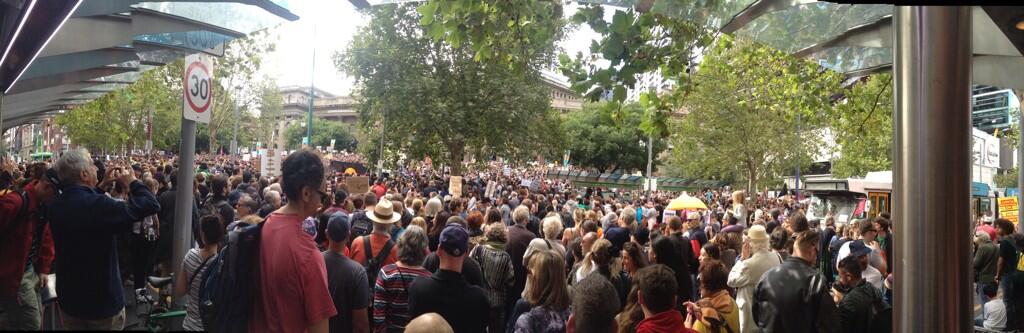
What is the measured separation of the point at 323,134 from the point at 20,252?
11858 centimetres

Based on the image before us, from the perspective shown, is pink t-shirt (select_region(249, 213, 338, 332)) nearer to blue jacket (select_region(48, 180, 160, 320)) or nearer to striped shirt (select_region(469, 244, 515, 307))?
blue jacket (select_region(48, 180, 160, 320))

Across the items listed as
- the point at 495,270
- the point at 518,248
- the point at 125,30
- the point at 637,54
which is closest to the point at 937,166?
the point at 637,54

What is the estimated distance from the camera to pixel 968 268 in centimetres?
279

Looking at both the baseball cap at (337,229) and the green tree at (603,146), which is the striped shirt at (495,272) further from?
the green tree at (603,146)

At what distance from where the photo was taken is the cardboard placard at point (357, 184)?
13.7 meters

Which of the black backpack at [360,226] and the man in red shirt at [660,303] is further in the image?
the black backpack at [360,226]

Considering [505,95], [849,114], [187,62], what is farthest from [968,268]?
[505,95]

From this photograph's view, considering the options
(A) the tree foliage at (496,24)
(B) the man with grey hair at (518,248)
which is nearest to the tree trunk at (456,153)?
(B) the man with grey hair at (518,248)

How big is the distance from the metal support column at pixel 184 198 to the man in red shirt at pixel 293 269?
2.67 m

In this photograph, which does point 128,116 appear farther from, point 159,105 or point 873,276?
point 873,276

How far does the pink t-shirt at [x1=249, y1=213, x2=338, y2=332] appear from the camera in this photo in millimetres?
3084

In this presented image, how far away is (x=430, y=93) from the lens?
30062 mm

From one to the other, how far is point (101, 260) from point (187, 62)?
5.73 ft

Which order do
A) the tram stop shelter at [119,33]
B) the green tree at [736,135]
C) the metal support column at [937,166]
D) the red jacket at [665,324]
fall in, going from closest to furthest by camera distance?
the metal support column at [937,166]
the red jacket at [665,324]
the tram stop shelter at [119,33]
the green tree at [736,135]
